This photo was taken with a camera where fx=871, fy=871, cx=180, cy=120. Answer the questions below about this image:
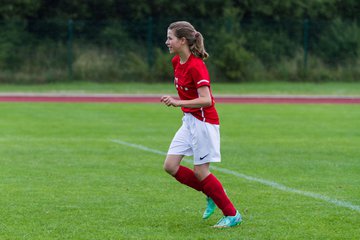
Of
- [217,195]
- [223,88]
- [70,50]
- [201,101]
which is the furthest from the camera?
[70,50]

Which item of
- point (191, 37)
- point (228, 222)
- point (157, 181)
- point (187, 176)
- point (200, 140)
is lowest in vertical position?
point (157, 181)

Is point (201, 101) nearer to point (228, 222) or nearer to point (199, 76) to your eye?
point (199, 76)

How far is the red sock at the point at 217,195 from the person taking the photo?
25.4 feet

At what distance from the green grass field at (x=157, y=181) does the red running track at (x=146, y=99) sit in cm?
742

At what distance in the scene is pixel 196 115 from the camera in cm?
781

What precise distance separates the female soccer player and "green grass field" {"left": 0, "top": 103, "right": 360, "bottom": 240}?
0.32 metres

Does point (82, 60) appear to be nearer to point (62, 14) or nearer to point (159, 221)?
point (62, 14)

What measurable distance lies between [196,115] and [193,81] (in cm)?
32

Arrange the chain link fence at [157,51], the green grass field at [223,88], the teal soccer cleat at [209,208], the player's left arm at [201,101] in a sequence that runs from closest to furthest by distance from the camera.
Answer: the player's left arm at [201,101] → the teal soccer cleat at [209,208] → the green grass field at [223,88] → the chain link fence at [157,51]

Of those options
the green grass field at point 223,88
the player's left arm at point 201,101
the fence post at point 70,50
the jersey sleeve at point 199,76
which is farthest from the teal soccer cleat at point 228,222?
the fence post at point 70,50

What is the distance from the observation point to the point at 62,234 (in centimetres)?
729

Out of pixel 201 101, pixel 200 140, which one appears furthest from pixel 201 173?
pixel 201 101

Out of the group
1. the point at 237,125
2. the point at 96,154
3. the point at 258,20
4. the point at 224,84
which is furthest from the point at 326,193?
the point at 258,20

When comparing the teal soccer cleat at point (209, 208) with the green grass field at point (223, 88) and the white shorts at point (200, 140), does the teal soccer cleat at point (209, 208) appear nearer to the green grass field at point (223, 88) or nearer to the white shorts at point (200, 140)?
the white shorts at point (200, 140)
